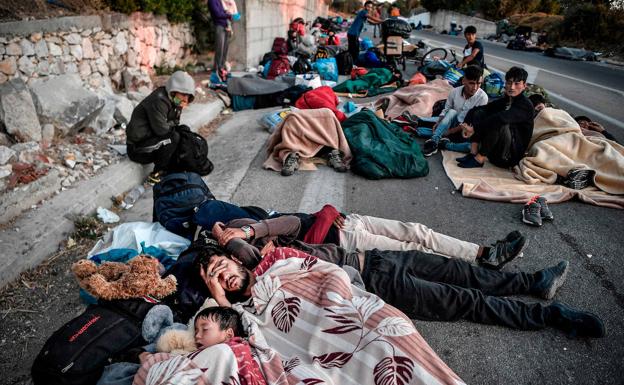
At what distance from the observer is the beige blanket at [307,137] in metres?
4.61

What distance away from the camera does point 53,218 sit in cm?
313

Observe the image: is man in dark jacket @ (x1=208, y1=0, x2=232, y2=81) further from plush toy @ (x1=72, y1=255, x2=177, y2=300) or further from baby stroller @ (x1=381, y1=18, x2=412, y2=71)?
plush toy @ (x1=72, y1=255, x2=177, y2=300)

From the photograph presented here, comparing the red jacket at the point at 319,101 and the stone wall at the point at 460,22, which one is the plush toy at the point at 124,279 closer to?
the red jacket at the point at 319,101

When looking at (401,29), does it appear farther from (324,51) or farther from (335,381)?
(335,381)

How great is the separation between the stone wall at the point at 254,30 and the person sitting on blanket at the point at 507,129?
6.59m

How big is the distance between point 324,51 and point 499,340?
8.96 metres

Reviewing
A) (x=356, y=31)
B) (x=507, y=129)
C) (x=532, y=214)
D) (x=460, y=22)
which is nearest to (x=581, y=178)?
(x=507, y=129)

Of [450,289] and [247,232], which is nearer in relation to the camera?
[450,289]

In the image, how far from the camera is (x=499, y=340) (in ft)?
7.26

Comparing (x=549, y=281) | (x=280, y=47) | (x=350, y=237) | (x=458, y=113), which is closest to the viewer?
(x=549, y=281)

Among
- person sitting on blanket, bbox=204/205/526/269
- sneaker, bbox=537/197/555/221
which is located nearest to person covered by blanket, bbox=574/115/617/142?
sneaker, bbox=537/197/555/221

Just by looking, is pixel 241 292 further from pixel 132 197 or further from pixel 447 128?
pixel 447 128

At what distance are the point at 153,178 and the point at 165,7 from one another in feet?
15.9

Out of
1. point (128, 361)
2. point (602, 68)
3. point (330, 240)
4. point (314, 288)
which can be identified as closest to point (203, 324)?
point (128, 361)
